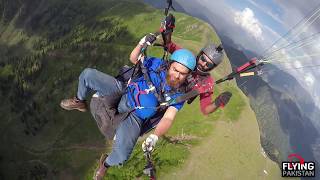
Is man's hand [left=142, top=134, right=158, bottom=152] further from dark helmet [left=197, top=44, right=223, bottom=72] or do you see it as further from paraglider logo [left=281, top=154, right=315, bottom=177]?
paraglider logo [left=281, top=154, right=315, bottom=177]

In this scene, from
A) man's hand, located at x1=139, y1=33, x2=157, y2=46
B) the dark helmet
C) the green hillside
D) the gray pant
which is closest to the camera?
man's hand, located at x1=139, y1=33, x2=157, y2=46

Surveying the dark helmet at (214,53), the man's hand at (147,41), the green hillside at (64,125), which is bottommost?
the green hillside at (64,125)

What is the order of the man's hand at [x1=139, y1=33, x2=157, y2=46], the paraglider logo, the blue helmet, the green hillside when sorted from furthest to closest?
the green hillside, the paraglider logo, the man's hand at [x1=139, y1=33, x2=157, y2=46], the blue helmet

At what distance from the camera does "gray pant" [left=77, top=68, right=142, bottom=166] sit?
12.5 meters

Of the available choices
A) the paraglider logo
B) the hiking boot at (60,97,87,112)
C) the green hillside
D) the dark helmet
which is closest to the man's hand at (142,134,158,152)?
the dark helmet

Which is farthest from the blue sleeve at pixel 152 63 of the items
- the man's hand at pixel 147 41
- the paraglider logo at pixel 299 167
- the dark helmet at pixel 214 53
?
the paraglider logo at pixel 299 167

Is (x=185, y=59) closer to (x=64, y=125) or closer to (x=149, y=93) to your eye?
(x=149, y=93)

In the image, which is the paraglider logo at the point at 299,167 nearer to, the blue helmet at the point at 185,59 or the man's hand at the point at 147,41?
the blue helmet at the point at 185,59

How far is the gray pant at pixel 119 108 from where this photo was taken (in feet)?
41.0

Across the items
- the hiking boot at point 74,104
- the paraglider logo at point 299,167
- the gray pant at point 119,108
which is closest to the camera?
the gray pant at point 119,108

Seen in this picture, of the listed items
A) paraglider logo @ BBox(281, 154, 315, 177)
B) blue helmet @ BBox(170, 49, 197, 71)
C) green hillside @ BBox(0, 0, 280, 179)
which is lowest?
green hillside @ BBox(0, 0, 280, 179)

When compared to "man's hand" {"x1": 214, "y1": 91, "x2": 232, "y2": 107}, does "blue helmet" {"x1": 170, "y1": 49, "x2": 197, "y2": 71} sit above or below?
above

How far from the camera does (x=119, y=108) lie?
13.0 metres

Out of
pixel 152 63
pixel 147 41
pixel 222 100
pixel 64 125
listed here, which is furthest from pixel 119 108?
pixel 64 125
